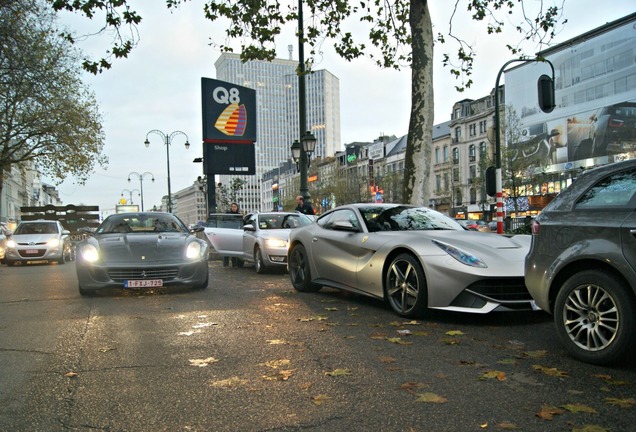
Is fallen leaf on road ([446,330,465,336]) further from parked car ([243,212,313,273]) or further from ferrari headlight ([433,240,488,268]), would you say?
parked car ([243,212,313,273])

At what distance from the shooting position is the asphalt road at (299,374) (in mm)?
2832

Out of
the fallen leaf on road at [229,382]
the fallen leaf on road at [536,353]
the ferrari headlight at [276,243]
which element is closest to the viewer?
the fallen leaf on road at [229,382]

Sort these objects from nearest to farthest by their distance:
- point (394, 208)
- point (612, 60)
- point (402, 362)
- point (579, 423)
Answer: point (579, 423), point (402, 362), point (394, 208), point (612, 60)

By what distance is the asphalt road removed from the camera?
9.29 ft

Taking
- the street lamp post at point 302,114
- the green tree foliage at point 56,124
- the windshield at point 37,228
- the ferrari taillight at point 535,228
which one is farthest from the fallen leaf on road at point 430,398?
the green tree foliage at point 56,124

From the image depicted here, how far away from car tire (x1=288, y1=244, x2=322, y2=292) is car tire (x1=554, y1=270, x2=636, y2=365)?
4301mm

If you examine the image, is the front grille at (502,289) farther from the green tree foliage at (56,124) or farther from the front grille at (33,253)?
the green tree foliage at (56,124)

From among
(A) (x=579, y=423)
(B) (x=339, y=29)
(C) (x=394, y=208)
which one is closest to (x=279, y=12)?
(B) (x=339, y=29)

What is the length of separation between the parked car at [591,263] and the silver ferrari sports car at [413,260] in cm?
80

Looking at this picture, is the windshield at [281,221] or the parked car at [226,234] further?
the parked car at [226,234]

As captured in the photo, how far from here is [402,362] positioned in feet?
13.0

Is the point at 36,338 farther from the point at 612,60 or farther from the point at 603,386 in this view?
the point at 612,60

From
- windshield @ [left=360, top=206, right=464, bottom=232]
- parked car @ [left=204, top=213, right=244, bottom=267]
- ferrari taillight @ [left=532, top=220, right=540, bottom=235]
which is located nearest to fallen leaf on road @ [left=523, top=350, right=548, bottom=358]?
ferrari taillight @ [left=532, top=220, right=540, bottom=235]

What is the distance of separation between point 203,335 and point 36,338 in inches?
65.5
